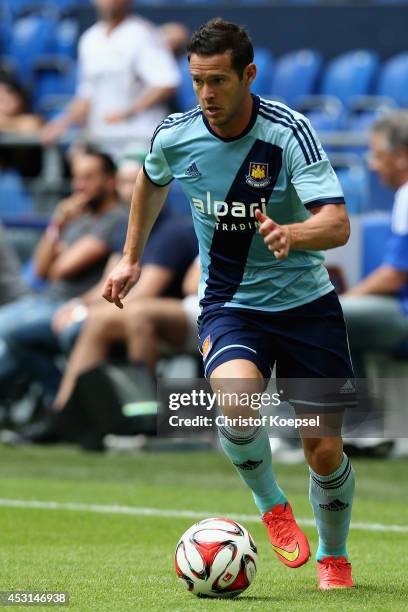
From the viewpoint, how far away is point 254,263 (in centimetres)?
517

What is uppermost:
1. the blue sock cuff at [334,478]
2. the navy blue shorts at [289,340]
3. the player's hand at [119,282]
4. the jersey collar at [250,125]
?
the jersey collar at [250,125]

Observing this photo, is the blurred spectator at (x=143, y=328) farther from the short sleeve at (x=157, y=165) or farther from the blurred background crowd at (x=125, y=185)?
the short sleeve at (x=157, y=165)

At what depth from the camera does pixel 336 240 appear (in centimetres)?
466

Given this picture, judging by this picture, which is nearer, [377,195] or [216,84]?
[216,84]

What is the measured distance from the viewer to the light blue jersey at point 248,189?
16.3ft

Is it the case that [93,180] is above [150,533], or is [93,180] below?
above

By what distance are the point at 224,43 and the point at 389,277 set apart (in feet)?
15.8

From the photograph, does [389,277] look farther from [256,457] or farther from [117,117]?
[256,457]

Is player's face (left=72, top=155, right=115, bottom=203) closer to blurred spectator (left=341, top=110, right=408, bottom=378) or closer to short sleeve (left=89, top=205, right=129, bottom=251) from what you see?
short sleeve (left=89, top=205, right=129, bottom=251)

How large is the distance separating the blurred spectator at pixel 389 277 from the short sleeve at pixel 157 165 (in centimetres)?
422

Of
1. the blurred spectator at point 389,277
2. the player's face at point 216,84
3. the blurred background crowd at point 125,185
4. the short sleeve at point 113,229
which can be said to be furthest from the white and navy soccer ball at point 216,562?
the short sleeve at point 113,229

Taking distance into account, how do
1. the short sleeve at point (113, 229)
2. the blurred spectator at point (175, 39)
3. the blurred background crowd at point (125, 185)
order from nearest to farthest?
the blurred background crowd at point (125, 185)
the short sleeve at point (113, 229)
the blurred spectator at point (175, 39)

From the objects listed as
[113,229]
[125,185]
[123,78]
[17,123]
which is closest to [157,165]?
[125,185]

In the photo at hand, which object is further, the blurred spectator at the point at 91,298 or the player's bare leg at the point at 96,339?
the blurred spectator at the point at 91,298
